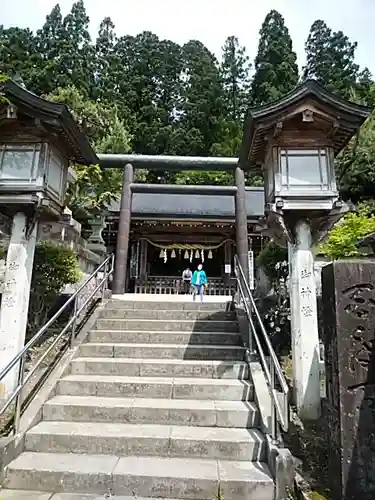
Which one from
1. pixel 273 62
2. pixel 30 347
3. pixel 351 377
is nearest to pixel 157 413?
pixel 30 347

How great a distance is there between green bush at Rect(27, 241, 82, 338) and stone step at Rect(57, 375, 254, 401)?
10.0 feet

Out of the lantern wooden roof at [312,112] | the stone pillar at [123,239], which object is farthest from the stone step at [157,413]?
the stone pillar at [123,239]

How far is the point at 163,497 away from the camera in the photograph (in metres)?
3.90

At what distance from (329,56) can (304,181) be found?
44134 millimetres

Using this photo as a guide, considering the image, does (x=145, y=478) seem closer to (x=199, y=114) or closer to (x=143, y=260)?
(x=143, y=260)

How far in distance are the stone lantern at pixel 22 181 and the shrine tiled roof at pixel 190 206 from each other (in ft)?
32.4

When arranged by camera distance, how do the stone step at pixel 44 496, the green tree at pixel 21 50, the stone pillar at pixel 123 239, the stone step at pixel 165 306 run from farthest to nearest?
the green tree at pixel 21 50
the stone pillar at pixel 123 239
the stone step at pixel 165 306
the stone step at pixel 44 496

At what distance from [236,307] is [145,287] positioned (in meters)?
9.97

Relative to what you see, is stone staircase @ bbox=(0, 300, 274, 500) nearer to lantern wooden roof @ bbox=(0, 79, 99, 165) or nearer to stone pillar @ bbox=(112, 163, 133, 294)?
lantern wooden roof @ bbox=(0, 79, 99, 165)

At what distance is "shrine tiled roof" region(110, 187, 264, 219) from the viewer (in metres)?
17.2

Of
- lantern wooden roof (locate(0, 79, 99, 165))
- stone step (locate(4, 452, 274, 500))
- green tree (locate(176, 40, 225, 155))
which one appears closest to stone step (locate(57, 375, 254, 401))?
stone step (locate(4, 452, 274, 500))

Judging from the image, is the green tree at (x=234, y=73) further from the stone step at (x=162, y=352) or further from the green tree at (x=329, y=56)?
the stone step at (x=162, y=352)

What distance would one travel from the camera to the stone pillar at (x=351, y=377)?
3473mm

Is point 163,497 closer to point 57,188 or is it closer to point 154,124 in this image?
point 57,188
